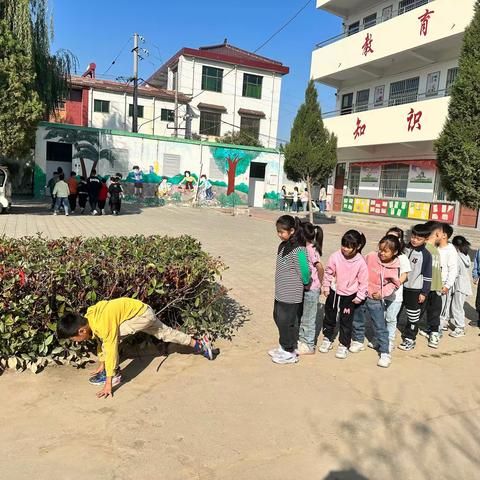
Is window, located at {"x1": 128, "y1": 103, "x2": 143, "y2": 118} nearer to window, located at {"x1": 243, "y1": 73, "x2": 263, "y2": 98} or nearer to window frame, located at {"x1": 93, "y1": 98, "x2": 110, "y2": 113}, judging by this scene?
window frame, located at {"x1": 93, "y1": 98, "x2": 110, "y2": 113}

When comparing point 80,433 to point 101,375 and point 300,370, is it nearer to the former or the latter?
point 101,375

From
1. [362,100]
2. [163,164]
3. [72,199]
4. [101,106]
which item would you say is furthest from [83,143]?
[362,100]

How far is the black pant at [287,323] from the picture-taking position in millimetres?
4367

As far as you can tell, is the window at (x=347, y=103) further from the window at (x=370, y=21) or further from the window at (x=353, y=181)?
the window at (x=370, y=21)

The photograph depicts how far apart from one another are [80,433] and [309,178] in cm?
1576

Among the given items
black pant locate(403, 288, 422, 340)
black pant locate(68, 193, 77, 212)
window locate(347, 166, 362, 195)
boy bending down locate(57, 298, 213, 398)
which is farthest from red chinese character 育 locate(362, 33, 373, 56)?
boy bending down locate(57, 298, 213, 398)

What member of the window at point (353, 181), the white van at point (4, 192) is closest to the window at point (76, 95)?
the white van at point (4, 192)

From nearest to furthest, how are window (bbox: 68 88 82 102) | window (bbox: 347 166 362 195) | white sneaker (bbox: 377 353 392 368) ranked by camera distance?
white sneaker (bbox: 377 353 392 368) < window (bbox: 347 166 362 195) < window (bbox: 68 88 82 102)

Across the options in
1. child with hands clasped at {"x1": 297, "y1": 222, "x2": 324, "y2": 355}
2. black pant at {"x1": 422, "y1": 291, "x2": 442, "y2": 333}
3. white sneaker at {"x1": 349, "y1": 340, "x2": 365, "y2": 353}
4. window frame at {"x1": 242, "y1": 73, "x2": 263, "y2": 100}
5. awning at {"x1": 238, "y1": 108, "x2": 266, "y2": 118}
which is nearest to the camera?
child with hands clasped at {"x1": 297, "y1": 222, "x2": 324, "y2": 355}

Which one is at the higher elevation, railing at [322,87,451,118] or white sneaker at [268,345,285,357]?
railing at [322,87,451,118]

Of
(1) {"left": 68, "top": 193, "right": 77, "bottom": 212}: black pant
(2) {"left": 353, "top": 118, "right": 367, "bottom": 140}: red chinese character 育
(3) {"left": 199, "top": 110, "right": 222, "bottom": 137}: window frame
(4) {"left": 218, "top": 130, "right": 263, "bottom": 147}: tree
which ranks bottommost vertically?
(1) {"left": 68, "top": 193, "right": 77, "bottom": 212}: black pant

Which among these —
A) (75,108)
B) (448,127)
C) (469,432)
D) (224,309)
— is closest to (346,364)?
(469,432)

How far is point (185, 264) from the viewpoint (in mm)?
4461

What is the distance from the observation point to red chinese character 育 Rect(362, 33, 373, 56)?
20.4m
